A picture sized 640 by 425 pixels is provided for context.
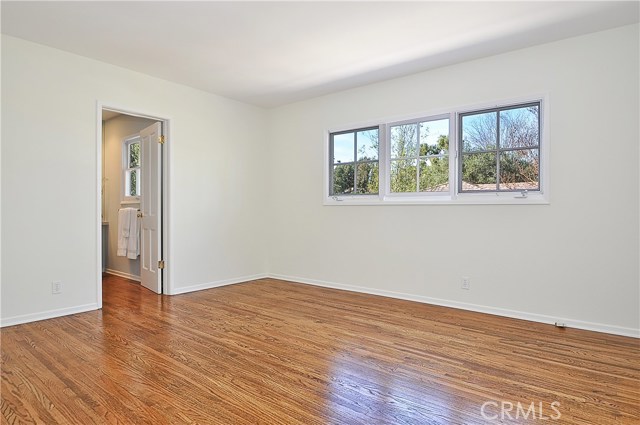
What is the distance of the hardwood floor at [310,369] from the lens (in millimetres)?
1961

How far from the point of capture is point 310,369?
8.16ft

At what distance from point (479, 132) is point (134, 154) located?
485 centimetres

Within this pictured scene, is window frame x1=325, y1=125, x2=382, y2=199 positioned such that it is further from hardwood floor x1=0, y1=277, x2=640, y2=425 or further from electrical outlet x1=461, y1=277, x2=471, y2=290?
hardwood floor x1=0, y1=277, x2=640, y2=425

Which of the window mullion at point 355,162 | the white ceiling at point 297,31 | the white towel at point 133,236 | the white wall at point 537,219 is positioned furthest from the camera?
the white towel at point 133,236

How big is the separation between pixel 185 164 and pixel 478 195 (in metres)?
3.43

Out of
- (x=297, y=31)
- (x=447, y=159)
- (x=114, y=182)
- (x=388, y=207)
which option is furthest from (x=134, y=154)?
(x=447, y=159)

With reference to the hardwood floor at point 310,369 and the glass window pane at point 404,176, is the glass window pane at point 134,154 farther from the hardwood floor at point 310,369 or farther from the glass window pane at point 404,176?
the glass window pane at point 404,176

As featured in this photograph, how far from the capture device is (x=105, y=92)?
13.4ft

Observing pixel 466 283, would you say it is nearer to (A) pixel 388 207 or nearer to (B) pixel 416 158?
(A) pixel 388 207

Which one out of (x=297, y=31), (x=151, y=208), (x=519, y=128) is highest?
(x=297, y=31)

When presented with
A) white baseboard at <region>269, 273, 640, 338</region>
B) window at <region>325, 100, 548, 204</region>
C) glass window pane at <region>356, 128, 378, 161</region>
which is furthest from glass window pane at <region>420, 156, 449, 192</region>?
white baseboard at <region>269, 273, 640, 338</region>

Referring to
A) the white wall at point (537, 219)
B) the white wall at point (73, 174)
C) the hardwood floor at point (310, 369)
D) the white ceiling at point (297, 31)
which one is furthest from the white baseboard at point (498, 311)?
the white ceiling at point (297, 31)

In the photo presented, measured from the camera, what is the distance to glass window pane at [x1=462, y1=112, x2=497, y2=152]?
3.94 m

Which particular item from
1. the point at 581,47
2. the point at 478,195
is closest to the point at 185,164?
the point at 478,195
